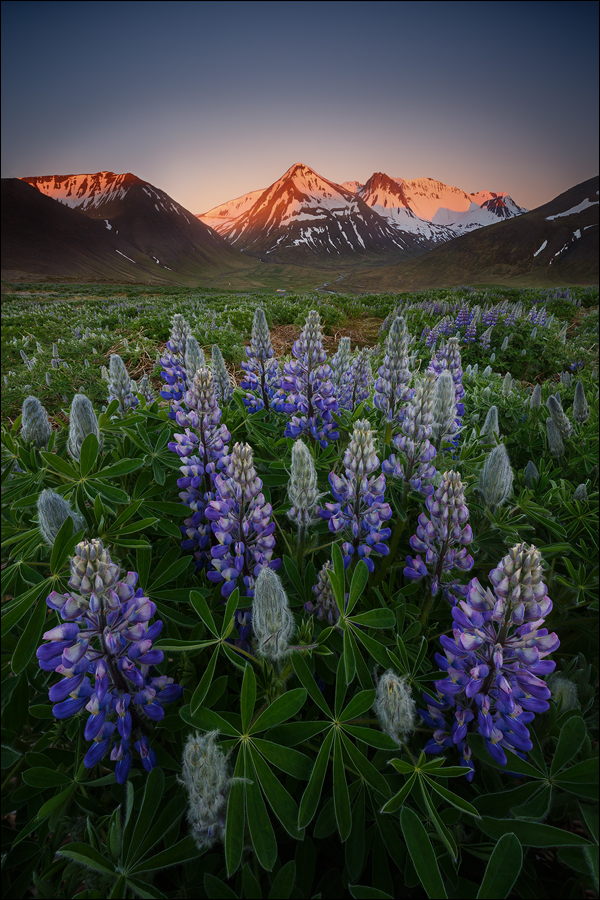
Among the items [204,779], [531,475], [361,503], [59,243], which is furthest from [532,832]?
[59,243]

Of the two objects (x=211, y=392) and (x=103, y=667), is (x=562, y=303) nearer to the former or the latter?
(x=211, y=392)

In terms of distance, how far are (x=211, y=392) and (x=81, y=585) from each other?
2.91 feet

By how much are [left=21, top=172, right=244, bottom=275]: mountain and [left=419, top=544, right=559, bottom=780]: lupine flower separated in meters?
125

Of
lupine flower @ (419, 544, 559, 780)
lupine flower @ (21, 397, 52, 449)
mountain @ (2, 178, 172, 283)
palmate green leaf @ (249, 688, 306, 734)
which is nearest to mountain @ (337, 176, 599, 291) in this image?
mountain @ (2, 178, 172, 283)

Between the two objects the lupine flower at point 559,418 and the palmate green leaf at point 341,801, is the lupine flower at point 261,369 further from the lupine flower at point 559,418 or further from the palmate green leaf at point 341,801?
the palmate green leaf at point 341,801

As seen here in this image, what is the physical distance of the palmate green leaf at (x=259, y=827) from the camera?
786 millimetres

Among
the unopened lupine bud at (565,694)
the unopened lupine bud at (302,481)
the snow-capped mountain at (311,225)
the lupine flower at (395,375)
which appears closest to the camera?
the unopened lupine bud at (565,694)

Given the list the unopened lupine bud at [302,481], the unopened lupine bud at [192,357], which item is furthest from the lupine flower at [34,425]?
the unopened lupine bud at [302,481]

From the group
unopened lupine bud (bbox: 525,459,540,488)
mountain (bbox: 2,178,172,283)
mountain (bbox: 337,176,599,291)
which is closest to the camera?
unopened lupine bud (bbox: 525,459,540,488)

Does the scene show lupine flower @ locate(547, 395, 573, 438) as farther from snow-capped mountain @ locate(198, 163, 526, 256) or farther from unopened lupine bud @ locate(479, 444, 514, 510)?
snow-capped mountain @ locate(198, 163, 526, 256)

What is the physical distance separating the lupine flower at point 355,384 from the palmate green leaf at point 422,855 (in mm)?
1884

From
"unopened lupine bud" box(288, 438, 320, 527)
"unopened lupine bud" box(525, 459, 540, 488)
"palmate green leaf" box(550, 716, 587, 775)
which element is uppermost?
"unopened lupine bud" box(288, 438, 320, 527)

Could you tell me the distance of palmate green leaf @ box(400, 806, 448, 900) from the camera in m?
0.76

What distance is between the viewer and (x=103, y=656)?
2.87ft
